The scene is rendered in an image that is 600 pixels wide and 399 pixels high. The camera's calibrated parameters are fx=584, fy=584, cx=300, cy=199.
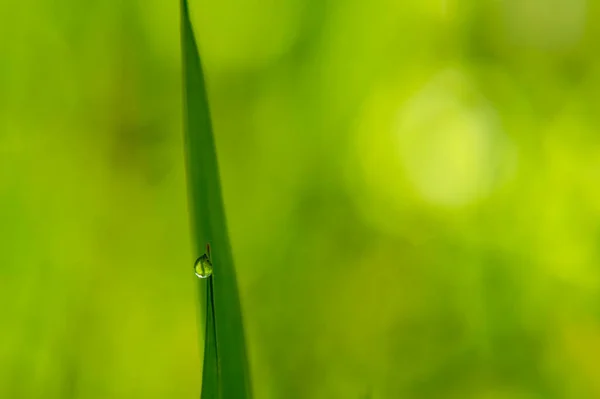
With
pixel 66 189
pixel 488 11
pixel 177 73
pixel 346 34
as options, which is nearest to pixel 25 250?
pixel 66 189

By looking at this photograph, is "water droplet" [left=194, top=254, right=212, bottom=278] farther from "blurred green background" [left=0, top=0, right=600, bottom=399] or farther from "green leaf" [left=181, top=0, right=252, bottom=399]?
"blurred green background" [left=0, top=0, right=600, bottom=399]

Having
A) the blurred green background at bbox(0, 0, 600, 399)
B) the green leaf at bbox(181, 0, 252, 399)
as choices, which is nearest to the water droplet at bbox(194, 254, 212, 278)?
the green leaf at bbox(181, 0, 252, 399)

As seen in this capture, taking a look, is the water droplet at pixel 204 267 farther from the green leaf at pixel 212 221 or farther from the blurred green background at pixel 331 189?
the blurred green background at pixel 331 189

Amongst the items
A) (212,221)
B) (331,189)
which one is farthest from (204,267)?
(331,189)

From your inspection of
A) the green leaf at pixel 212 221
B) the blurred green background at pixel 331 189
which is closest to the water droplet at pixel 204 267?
the green leaf at pixel 212 221

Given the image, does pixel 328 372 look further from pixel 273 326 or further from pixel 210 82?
pixel 210 82

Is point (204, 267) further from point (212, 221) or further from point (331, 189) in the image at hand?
point (331, 189)
